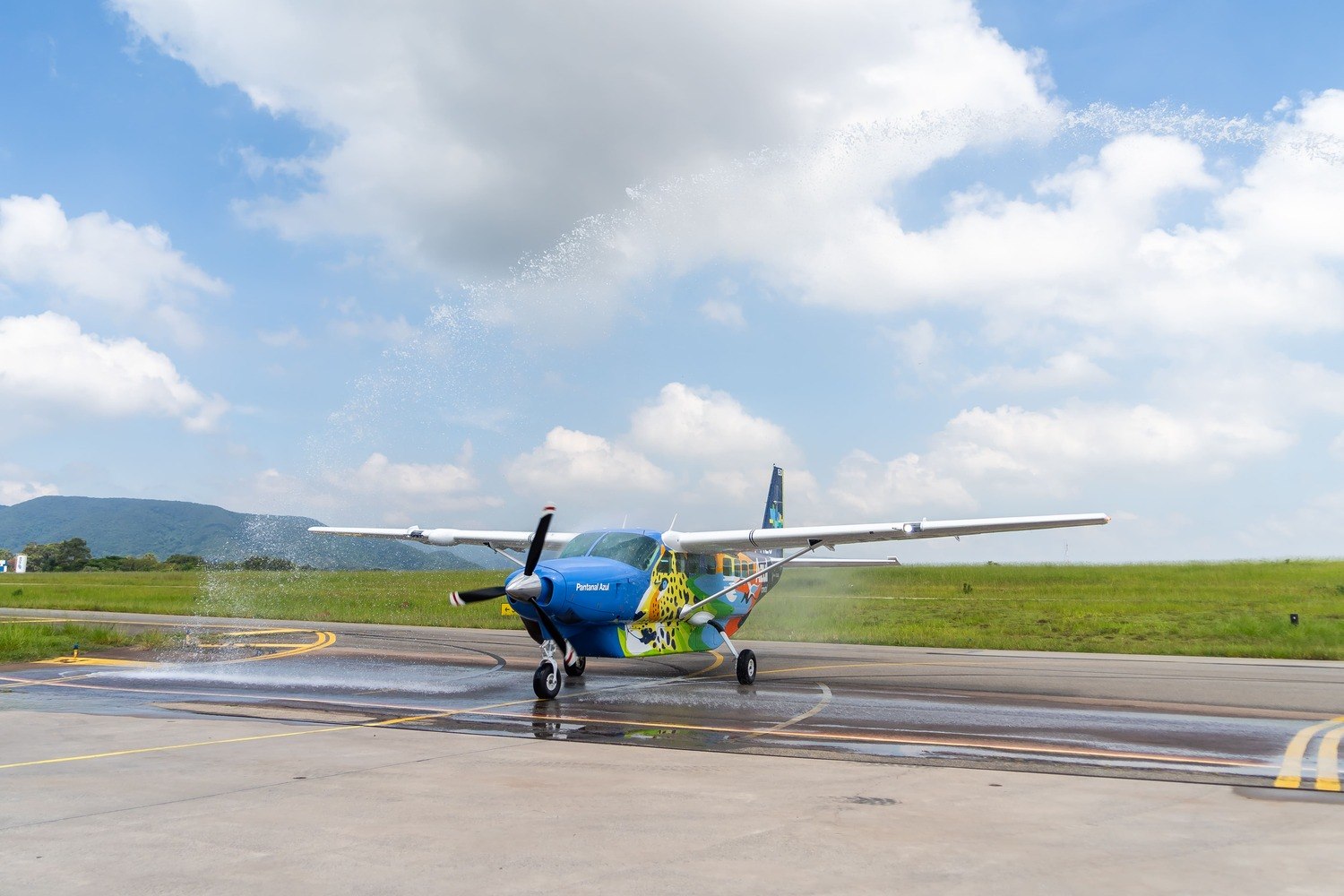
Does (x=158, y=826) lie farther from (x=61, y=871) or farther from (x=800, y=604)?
(x=800, y=604)

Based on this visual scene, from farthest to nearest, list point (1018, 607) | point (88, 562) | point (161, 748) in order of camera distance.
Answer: point (88, 562) < point (1018, 607) < point (161, 748)

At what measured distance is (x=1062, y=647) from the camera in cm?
2894

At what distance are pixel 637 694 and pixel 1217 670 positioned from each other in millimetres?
14451

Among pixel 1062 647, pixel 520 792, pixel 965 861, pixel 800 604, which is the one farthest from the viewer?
pixel 800 604

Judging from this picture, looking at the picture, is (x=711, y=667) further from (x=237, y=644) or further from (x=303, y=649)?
(x=237, y=644)

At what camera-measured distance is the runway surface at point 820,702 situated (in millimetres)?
10898

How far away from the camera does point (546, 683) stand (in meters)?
15.2

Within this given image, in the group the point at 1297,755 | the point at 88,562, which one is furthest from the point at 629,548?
the point at 88,562

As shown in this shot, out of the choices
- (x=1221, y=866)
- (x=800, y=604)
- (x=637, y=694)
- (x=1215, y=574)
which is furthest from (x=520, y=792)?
(x=1215, y=574)

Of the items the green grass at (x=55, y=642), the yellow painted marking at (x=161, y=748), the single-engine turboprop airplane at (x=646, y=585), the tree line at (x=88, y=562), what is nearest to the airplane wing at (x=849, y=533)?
the single-engine turboprop airplane at (x=646, y=585)

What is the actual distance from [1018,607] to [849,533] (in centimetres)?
3191

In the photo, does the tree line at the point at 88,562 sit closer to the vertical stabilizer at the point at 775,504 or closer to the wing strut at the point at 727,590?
the vertical stabilizer at the point at 775,504

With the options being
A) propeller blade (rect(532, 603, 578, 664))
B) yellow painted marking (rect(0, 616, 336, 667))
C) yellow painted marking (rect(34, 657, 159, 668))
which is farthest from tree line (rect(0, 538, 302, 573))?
propeller blade (rect(532, 603, 578, 664))

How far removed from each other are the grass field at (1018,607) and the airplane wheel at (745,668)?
1234 cm
